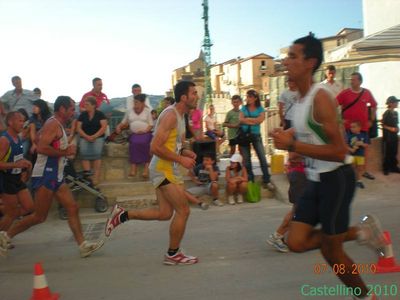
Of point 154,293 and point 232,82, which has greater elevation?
point 232,82

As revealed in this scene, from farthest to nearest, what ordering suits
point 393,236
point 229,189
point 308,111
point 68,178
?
point 229,189, point 68,178, point 393,236, point 308,111

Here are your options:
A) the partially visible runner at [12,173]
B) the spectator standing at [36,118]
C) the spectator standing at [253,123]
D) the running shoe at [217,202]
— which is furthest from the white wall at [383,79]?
the partially visible runner at [12,173]

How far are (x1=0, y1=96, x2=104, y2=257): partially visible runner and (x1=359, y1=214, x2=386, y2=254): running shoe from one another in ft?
10.5

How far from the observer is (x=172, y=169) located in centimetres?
520

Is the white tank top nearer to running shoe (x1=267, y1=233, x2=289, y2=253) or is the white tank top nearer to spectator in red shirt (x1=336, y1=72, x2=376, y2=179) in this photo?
running shoe (x1=267, y1=233, x2=289, y2=253)

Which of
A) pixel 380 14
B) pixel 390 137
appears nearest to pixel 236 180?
pixel 390 137

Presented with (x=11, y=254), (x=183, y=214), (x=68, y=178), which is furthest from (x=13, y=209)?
(x=183, y=214)

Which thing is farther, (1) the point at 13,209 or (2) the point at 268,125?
(2) the point at 268,125

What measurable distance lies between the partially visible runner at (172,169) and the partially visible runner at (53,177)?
0.78 m

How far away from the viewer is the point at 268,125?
19250mm

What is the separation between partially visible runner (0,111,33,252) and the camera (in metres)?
5.96

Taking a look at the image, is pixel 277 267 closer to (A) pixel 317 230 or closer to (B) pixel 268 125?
(A) pixel 317 230

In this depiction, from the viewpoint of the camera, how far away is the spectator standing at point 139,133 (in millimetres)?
9180

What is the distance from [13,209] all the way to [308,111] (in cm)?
439
